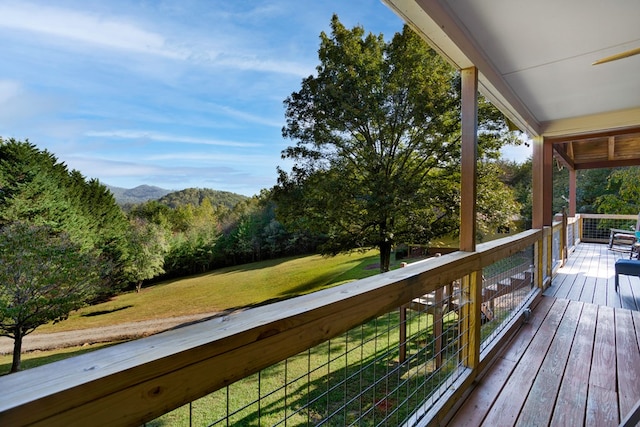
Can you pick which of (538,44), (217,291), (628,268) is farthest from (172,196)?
(628,268)

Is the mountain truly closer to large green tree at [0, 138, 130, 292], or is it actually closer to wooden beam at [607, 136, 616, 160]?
large green tree at [0, 138, 130, 292]

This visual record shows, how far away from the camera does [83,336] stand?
713cm

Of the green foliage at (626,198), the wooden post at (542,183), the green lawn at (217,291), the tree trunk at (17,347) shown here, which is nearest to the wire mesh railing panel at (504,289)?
the wooden post at (542,183)

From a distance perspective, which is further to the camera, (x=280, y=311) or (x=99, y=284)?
(x=99, y=284)

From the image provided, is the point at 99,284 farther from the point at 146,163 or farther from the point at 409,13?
the point at 409,13

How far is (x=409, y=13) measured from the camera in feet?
4.38

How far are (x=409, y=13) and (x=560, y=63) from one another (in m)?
1.52

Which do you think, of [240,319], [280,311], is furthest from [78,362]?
[280,311]

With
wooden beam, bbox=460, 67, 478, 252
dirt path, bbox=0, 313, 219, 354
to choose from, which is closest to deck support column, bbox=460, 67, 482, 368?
wooden beam, bbox=460, 67, 478, 252

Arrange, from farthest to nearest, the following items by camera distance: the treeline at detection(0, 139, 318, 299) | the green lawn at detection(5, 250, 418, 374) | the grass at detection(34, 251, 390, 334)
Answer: the grass at detection(34, 251, 390, 334)
the green lawn at detection(5, 250, 418, 374)
the treeline at detection(0, 139, 318, 299)

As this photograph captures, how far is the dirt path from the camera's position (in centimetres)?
669

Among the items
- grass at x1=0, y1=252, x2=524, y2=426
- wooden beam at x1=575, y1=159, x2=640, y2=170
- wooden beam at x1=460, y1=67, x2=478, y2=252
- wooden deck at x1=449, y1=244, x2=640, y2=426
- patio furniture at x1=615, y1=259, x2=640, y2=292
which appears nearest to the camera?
grass at x1=0, y1=252, x2=524, y2=426

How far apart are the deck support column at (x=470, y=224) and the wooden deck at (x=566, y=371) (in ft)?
0.83

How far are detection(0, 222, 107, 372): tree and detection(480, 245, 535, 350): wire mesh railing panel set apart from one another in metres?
6.05
